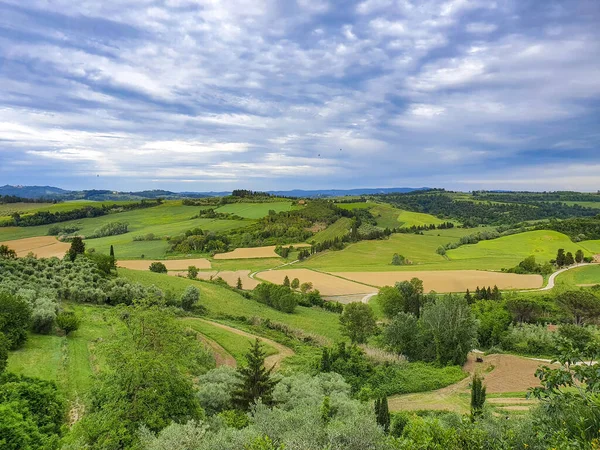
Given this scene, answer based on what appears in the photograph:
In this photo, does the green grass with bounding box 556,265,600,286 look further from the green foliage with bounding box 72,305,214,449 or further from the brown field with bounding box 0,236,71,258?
the brown field with bounding box 0,236,71,258

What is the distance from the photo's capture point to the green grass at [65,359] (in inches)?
803

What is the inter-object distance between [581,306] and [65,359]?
56.7m

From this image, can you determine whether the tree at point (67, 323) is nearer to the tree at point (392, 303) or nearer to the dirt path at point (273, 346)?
the dirt path at point (273, 346)

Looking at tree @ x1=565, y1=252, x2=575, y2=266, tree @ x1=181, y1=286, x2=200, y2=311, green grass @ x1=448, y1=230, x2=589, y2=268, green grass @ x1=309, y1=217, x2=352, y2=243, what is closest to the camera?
tree @ x1=181, y1=286, x2=200, y2=311

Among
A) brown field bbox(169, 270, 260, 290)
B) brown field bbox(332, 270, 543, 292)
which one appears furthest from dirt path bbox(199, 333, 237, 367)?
brown field bbox(332, 270, 543, 292)

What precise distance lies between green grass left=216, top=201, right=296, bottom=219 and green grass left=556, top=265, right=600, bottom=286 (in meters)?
93.1

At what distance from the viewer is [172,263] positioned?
85.4m

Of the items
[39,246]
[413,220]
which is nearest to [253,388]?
[39,246]

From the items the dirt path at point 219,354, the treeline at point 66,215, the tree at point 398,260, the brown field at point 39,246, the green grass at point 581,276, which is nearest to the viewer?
the dirt path at point 219,354

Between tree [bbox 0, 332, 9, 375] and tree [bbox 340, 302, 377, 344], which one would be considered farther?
tree [bbox 340, 302, 377, 344]

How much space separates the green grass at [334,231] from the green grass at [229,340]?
258 feet

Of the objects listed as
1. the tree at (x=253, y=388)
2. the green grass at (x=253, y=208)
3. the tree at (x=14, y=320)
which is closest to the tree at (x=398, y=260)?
the green grass at (x=253, y=208)

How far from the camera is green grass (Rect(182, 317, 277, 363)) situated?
3212 centimetres

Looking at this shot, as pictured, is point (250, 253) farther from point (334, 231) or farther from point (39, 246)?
point (39, 246)
